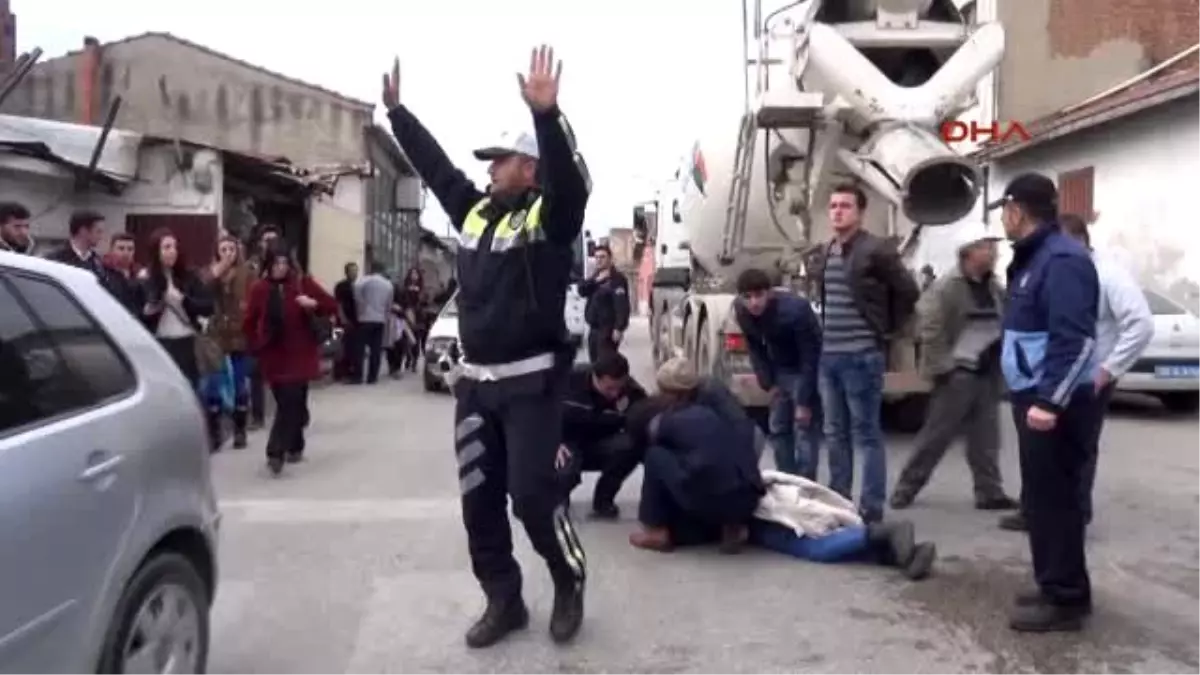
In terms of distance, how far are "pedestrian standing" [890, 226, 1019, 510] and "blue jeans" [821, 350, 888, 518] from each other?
0.97m

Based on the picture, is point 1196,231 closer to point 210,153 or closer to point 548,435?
point 210,153

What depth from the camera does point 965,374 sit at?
859cm

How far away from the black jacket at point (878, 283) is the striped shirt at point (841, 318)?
1.6 inches

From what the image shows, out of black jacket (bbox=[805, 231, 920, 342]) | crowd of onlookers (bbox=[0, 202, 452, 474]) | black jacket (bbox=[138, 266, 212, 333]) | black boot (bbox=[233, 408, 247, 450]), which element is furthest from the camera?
black boot (bbox=[233, 408, 247, 450])

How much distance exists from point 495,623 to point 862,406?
2.87 metres

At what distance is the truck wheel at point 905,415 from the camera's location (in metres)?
12.3

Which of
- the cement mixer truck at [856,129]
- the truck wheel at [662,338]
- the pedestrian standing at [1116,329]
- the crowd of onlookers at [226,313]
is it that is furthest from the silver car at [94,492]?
the truck wheel at [662,338]

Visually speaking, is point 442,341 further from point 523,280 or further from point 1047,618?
point 1047,618

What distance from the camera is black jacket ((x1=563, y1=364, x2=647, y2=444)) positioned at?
25.5 ft

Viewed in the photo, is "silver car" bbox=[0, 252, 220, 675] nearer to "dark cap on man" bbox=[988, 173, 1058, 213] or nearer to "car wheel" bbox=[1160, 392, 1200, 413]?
"dark cap on man" bbox=[988, 173, 1058, 213]

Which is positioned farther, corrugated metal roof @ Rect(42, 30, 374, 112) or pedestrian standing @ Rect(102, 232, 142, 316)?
corrugated metal roof @ Rect(42, 30, 374, 112)

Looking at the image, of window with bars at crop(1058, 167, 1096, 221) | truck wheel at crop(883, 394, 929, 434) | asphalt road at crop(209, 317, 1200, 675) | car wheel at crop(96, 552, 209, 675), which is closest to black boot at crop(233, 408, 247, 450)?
asphalt road at crop(209, 317, 1200, 675)

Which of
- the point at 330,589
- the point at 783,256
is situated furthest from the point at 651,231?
the point at 330,589

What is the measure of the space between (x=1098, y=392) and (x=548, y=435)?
88.5 inches
